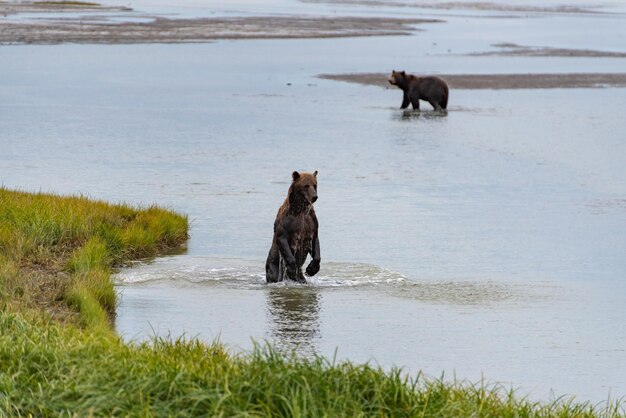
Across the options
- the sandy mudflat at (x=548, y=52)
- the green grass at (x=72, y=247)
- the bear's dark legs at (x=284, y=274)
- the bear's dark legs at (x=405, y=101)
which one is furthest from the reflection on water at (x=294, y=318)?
the sandy mudflat at (x=548, y=52)

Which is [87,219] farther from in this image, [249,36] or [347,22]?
[347,22]

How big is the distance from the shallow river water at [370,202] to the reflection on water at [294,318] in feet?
0.08

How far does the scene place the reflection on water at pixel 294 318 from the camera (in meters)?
8.27

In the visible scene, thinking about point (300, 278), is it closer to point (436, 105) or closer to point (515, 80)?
point (436, 105)

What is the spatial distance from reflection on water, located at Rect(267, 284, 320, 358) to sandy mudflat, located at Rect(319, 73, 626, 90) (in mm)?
19095

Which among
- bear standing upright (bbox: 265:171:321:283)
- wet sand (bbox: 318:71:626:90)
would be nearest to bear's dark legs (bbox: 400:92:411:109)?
wet sand (bbox: 318:71:626:90)

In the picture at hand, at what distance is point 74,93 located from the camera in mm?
25062

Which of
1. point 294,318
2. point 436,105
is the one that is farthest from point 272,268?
point 436,105

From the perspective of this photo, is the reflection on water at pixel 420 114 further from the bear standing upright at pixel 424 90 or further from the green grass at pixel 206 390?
the green grass at pixel 206 390

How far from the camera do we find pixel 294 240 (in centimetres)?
1045

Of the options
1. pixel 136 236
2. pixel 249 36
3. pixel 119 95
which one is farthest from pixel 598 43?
pixel 136 236

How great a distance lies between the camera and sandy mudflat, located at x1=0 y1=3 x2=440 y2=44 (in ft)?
135

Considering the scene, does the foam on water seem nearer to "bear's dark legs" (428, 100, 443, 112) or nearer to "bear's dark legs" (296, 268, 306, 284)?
"bear's dark legs" (296, 268, 306, 284)

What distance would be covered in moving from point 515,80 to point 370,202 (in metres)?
16.9
